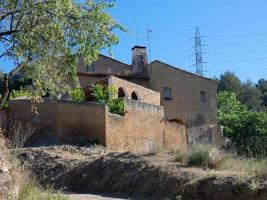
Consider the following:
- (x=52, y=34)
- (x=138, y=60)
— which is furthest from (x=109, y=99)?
(x=138, y=60)

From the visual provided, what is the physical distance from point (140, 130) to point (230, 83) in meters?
45.7

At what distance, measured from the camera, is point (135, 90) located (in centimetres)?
3638

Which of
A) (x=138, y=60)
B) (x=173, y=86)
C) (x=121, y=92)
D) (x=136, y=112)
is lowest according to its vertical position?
(x=136, y=112)

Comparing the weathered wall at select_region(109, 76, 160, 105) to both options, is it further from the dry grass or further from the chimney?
the dry grass

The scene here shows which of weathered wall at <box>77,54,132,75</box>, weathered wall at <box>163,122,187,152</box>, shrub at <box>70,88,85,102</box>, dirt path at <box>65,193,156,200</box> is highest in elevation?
weathered wall at <box>77,54,132,75</box>

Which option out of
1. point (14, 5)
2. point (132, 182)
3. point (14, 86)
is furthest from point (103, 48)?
point (14, 86)

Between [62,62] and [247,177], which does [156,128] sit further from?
[62,62]

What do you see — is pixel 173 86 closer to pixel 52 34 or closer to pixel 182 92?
pixel 182 92

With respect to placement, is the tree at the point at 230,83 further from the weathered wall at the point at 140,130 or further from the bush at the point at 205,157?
the bush at the point at 205,157

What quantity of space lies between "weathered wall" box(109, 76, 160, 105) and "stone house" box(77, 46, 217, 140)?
4951 millimetres

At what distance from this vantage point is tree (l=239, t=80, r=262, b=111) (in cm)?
7025

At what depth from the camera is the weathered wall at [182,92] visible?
44.8 m

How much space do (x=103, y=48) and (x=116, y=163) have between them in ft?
30.3

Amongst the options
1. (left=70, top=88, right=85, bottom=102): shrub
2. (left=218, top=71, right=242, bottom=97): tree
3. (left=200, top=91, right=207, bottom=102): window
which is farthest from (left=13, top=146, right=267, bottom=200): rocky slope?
(left=218, top=71, right=242, bottom=97): tree
